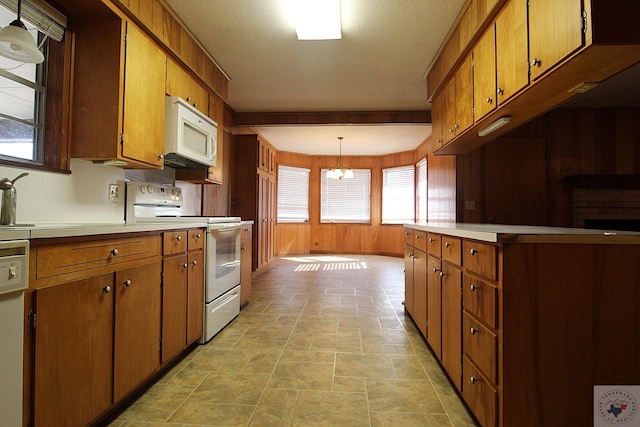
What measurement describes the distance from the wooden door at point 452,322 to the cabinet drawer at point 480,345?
0.08 meters

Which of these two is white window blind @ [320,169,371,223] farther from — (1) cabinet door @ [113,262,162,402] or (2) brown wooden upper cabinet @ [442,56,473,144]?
(1) cabinet door @ [113,262,162,402]

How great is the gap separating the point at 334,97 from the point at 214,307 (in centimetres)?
292

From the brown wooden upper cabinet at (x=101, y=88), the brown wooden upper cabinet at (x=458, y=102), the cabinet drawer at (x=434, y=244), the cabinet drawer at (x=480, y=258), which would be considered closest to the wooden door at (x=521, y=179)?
the brown wooden upper cabinet at (x=458, y=102)

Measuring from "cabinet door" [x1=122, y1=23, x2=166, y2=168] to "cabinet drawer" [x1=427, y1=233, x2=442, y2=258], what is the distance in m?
2.04

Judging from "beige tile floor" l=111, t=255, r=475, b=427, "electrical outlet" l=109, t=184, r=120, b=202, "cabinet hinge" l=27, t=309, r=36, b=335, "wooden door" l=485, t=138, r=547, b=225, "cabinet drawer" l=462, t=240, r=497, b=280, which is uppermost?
"wooden door" l=485, t=138, r=547, b=225

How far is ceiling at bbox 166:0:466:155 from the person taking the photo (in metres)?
2.38

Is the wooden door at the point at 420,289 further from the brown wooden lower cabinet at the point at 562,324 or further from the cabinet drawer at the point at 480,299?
the brown wooden lower cabinet at the point at 562,324

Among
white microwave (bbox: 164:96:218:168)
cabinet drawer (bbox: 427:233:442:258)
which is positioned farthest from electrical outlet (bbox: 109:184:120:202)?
cabinet drawer (bbox: 427:233:442:258)

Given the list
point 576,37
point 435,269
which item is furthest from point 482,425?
point 576,37

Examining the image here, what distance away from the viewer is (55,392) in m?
1.14

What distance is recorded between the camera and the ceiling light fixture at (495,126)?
2.19 m

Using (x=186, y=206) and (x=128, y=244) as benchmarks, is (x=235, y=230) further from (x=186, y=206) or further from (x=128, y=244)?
(x=128, y=244)

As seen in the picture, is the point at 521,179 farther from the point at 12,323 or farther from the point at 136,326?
the point at 12,323

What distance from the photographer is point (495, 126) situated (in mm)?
2293
